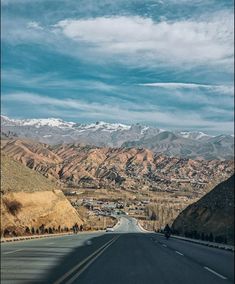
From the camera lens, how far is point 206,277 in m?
16.1

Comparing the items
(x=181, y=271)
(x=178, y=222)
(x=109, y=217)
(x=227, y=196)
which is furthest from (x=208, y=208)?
(x=109, y=217)

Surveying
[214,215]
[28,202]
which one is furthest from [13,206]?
[214,215]

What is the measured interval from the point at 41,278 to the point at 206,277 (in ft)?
16.3

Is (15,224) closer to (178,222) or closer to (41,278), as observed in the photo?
(178,222)

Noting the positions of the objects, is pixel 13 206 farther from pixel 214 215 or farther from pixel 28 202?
pixel 214 215

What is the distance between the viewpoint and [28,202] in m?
81.8

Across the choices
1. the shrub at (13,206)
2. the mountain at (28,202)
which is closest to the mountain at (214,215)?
the mountain at (28,202)

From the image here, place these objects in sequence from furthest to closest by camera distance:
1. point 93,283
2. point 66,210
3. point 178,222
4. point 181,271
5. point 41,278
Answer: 1. point 178,222
2. point 66,210
3. point 181,271
4. point 41,278
5. point 93,283

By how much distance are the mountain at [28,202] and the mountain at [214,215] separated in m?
22.4

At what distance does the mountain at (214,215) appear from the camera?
71000 mm

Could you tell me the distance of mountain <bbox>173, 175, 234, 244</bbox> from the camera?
71.0 meters

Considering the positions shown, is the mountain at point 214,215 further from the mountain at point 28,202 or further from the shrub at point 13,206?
the shrub at point 13,206

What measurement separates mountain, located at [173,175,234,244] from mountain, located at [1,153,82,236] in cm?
2236

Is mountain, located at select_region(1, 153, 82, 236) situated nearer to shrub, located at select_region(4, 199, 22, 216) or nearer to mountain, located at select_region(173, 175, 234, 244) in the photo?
shrub, located at select_region(4, 199, 22, 216)
